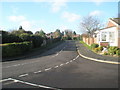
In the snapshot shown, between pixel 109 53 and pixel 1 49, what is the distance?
1359 cm

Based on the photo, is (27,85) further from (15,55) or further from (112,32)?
(112,32)

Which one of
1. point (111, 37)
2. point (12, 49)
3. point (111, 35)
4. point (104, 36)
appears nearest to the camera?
point (12, 49)

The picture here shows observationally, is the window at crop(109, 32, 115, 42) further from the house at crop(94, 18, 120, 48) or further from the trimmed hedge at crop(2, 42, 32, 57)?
the trimmed hedge at crop(2, 42, 32, 57)

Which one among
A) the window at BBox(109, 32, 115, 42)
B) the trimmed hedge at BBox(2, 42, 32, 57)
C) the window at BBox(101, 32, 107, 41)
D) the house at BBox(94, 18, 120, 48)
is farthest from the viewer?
the window at BBox(101, 32, 107, 41)

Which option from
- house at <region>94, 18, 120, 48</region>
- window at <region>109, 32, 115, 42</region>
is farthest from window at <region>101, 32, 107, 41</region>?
window at <region>109, 32, 115, 42</region>

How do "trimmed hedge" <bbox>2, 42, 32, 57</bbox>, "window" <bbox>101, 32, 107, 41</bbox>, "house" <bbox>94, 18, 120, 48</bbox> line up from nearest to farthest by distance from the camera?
"trimmed hedge" <bbox>2, 42, 32, 57</bbox> → "house" <bbox>94, 18, 120, 48</bbox> → "window" <bbox>101, 32, 107, 41</bbox>

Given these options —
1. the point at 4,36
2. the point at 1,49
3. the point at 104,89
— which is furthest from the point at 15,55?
the point at 104,89

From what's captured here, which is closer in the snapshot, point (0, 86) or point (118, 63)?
point (0, 86)

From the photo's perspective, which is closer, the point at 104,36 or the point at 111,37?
the point at 111,37

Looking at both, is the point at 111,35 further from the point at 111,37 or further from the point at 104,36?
the point at 104,36

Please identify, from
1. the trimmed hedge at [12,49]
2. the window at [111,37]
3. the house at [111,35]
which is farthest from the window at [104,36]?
the trimmed hedge at [12,49]

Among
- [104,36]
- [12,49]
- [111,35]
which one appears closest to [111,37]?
[111,35]

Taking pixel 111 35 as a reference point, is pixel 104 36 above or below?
below

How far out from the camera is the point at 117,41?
1898 centimetres
